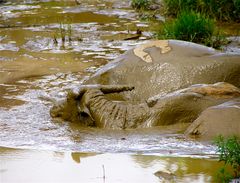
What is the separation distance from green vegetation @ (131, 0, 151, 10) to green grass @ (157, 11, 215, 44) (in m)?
4.09

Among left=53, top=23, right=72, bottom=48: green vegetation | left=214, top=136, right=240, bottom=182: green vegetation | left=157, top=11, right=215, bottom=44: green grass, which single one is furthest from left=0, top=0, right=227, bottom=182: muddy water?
left=157, top=11, right=215, bottom=44: green grass

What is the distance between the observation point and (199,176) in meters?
4.98

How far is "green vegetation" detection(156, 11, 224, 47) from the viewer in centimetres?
974

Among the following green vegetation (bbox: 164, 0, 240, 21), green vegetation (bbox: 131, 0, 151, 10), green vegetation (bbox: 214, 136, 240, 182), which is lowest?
green vegetation (bbox: 131, 0, 151, 10)

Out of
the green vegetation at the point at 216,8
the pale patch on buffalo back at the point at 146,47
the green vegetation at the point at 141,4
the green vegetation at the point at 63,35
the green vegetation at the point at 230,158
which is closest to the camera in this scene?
the green vegetation at the point at 230,158

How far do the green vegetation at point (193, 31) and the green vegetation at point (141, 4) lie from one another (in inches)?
161

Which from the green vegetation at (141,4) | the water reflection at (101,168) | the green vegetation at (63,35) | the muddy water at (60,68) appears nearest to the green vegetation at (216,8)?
the muddy water at (60,68)

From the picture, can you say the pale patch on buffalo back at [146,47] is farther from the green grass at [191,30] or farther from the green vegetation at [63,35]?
the green vegetation at [63,35]

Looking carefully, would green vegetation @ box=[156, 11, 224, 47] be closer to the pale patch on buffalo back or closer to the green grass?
the green grass

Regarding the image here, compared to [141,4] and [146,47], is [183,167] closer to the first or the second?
[146,47]

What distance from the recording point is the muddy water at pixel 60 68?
5984 mm

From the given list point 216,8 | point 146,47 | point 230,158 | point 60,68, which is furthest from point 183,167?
point 216,8

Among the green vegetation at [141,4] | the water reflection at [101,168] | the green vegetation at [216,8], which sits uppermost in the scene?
the water reflection at [101,168]

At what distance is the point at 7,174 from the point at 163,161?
4.01 feet
